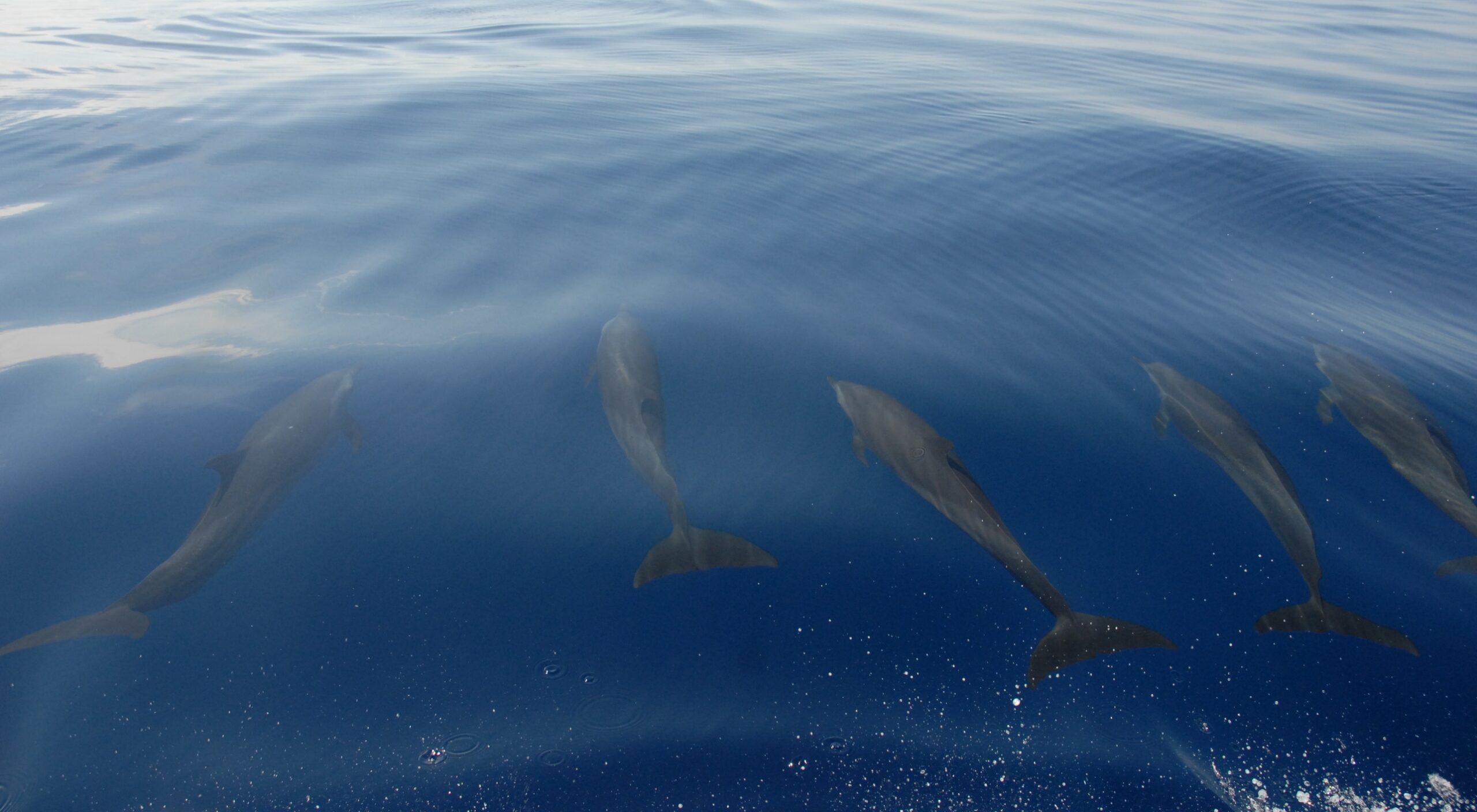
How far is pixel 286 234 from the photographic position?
24.1 ft

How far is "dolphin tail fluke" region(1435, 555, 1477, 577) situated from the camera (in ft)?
14.0

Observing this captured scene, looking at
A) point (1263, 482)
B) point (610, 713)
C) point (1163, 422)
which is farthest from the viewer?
point (1163, 422)

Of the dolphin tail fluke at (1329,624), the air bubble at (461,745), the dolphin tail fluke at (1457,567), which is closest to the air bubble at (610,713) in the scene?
the air bubble at (461,745)

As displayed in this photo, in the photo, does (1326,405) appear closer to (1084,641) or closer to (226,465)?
(1084,641)

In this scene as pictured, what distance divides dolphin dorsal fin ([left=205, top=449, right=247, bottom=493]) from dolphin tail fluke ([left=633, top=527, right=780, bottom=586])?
8.23 feet

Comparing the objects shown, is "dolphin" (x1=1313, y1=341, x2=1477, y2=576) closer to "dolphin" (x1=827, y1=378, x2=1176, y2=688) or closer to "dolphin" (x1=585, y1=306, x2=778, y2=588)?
"dolphin" (x1=827, y1=378, x2=1176, y2=688)

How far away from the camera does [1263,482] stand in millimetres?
4738

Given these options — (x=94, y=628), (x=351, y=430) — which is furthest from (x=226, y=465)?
(x=94, y=628)

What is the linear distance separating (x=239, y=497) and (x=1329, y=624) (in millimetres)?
5885

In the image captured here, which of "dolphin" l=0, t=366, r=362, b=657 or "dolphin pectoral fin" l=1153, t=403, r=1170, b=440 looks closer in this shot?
"dolphin" l=0, t=366, r=362, b=657

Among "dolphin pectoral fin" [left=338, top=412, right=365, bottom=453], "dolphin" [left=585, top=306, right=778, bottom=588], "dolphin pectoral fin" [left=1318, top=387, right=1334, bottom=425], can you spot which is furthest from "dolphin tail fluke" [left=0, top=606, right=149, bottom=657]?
"dolphin pectoral fin" [left=1318, top=387, right=1334, bottom=425]

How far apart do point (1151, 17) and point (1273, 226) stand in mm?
16684

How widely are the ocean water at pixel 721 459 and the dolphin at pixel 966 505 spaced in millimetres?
94

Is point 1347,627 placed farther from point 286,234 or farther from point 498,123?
point 498,123
